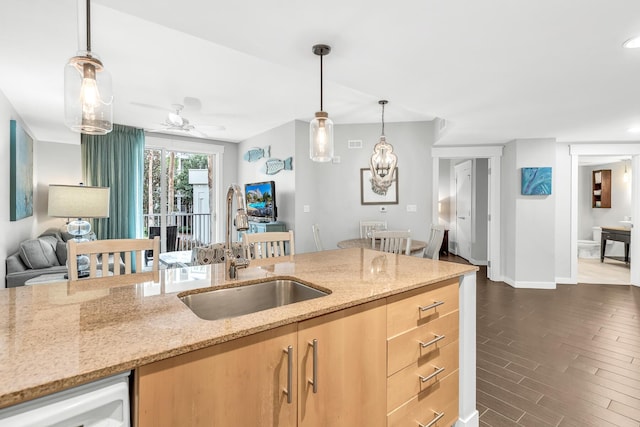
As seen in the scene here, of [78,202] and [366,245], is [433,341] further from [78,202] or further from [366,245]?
[78,202]

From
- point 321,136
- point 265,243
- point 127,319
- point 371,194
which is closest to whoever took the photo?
point 127,319

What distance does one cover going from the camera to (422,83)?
259 centimetres

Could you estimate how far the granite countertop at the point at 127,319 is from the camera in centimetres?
73

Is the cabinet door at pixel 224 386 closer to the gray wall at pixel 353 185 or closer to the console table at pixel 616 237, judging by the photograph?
the gray wall at pixel 353 185

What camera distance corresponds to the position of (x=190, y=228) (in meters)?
6.65

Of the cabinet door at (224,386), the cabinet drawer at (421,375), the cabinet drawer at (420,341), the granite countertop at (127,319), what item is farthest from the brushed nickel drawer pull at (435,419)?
the cabinet door at (224,386)

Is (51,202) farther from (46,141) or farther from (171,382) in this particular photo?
(171,382)

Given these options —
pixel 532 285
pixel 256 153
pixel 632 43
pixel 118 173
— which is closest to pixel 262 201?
pixel 256 153

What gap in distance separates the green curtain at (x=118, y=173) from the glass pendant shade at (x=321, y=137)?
4608 millimetres

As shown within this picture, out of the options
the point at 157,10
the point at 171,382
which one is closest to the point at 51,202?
the point at 157,10

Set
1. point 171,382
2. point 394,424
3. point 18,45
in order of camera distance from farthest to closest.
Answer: point 18,45 < point 394,424 < point 171,382

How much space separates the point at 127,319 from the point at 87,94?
89 cm

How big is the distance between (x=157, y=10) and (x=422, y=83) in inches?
77.1

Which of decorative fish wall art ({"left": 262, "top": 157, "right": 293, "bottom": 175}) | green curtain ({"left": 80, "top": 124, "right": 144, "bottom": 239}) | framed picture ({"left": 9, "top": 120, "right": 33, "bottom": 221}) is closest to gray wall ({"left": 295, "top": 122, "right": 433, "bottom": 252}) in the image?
decorative fish wall art ({"left": 262, "top": 157, "right": 293, "bottom": 175})
